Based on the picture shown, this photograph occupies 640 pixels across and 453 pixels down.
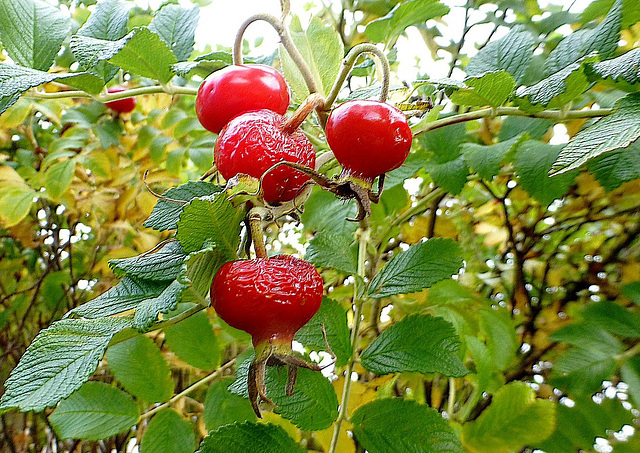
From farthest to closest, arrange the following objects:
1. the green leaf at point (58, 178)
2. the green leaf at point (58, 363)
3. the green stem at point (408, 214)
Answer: the green leaf at point (58, 178) < the green stem at point (408, 214) < the green leaf at point (58, 363)

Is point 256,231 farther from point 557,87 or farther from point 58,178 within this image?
point 58,178

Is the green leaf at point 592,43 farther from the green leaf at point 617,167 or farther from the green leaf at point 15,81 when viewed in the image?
the green leaf at point 15,81

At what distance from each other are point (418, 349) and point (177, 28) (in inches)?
20.4

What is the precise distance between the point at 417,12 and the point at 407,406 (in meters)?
0.50

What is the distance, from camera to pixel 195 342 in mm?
714

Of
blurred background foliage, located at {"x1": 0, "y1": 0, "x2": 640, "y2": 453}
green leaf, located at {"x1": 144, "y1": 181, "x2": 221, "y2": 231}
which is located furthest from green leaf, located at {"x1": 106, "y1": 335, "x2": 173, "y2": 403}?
green leaf, located at {"x1": 144, "y1": 181, "x2": 221, "y2": 231}

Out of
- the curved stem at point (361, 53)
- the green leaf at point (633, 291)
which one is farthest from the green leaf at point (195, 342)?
the green leaf at point (633, 291)

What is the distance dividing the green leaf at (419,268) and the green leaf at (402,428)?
0.39 ft

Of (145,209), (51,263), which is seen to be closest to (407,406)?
(145,209)

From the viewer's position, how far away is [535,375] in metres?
1.10

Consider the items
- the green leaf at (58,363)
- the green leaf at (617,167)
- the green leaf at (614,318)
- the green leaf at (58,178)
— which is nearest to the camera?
the green leaf at (58,363)

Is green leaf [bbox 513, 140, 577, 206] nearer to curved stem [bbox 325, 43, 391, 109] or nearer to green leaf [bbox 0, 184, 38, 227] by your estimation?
curved stem [bbox 325, 43, 391, 109]

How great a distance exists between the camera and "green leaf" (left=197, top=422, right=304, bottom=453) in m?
0.45

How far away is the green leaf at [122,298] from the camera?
377mm
